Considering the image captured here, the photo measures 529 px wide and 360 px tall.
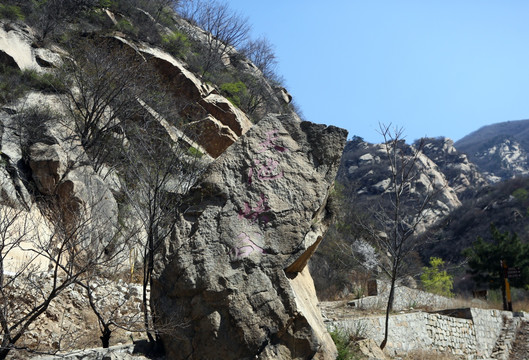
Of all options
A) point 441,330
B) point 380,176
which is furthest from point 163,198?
point 380,176

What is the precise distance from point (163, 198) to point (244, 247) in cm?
321

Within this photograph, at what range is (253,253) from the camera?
6141mm

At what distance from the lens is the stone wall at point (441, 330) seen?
32.4 ft

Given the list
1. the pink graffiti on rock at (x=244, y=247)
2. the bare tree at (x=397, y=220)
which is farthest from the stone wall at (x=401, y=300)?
the pink graffiti on rock at (x=244, y=247)

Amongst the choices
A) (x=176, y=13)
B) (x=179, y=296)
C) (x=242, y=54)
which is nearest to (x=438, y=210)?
(x=242, y=54)

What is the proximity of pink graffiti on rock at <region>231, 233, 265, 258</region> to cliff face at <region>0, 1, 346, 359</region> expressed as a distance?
0.04ft

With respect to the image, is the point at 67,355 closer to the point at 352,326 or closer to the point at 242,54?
the point at 352,326

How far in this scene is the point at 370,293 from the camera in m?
15.3

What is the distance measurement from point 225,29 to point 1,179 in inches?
906

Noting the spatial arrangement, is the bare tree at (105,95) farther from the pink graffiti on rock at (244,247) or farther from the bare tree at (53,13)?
the pink graffiti on rock at (244,247)

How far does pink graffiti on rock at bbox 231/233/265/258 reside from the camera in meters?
6.11

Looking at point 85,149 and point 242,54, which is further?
point 242,54

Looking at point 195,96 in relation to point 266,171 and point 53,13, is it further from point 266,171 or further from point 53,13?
point 266,171

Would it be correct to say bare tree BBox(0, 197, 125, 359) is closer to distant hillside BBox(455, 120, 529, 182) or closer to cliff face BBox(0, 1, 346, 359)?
cliff face BBox(0, 1, 346, 359)
